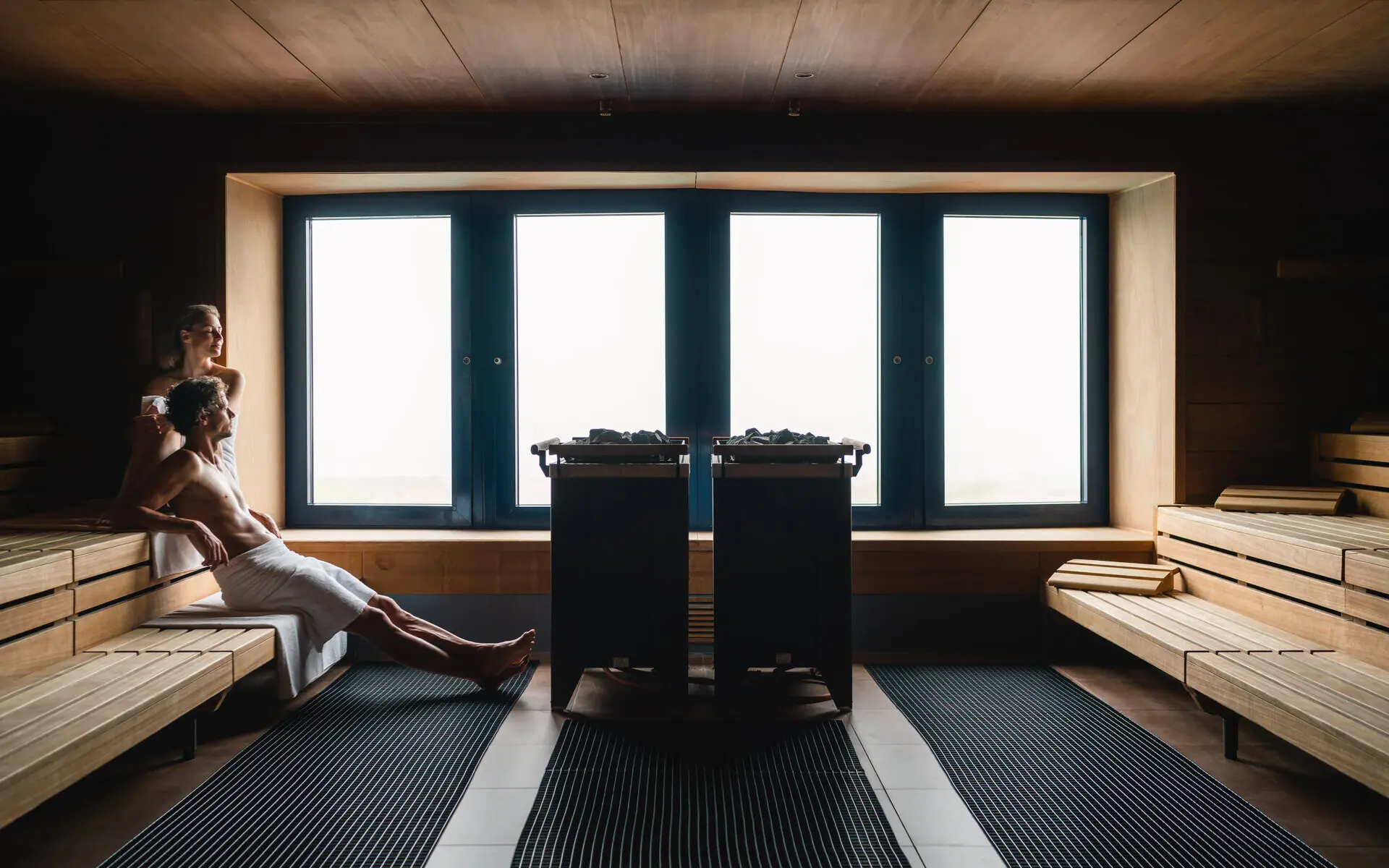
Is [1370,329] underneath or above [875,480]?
above

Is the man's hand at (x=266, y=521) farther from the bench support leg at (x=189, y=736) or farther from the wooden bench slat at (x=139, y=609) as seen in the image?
the bench support leg at (x=189, y=736)

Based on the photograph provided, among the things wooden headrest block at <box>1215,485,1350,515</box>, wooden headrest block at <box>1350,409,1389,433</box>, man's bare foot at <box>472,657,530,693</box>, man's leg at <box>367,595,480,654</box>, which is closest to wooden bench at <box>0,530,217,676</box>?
man's leg at <box>367,595,480,654</box>

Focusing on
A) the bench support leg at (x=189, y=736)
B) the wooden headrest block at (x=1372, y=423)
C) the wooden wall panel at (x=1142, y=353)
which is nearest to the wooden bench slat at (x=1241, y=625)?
the wooden wall panel at (x=1142, y=353)

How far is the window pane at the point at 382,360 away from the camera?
14.8ft

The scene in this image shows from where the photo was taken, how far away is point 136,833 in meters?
2.38

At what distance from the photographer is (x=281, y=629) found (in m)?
3.25

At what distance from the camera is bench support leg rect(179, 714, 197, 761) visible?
2.86m

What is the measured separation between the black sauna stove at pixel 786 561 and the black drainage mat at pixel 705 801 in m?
0.30

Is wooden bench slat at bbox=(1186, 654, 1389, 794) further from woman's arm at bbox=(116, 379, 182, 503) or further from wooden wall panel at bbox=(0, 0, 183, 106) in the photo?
wooden wall panel at bbox=(0, 0, 183, 106)

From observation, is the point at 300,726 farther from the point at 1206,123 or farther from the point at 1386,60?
the point at 1386,60

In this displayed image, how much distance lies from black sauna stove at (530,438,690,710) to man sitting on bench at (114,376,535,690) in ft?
1.73

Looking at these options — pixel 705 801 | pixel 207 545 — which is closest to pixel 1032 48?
pixel 705 801

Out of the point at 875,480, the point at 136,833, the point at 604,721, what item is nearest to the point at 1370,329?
the point at 875,480

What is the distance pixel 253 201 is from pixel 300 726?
8.65ft
